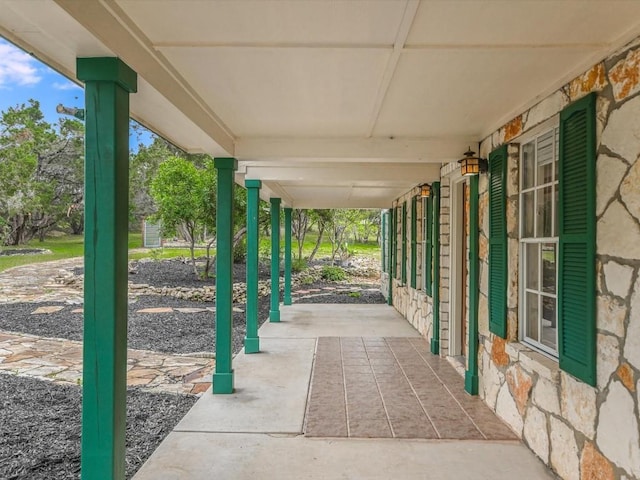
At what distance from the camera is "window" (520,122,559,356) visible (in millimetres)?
3242

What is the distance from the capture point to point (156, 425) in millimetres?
3867

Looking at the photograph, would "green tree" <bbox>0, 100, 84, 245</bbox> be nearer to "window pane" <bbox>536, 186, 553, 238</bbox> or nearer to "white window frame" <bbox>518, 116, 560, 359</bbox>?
"white window frame" <bbox>518, 116, 560, 359</bbox>

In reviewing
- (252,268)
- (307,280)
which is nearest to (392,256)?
(252,268)

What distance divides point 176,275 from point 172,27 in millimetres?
12497

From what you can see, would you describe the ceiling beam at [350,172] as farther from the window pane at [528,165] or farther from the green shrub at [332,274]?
the green shrub at [332,274]

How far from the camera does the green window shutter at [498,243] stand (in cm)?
374

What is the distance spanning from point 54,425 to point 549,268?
13.8 ft

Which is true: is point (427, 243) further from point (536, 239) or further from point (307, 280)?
point (307, 280)

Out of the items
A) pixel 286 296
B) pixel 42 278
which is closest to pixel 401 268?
pixel 286 296

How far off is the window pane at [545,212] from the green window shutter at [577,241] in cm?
46

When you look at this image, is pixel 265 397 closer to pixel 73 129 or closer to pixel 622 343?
pixel 622 343

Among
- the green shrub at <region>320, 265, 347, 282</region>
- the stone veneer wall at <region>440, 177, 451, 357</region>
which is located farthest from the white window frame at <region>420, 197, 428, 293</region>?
the green shrub at <region>320, 265, 347, 282</region>

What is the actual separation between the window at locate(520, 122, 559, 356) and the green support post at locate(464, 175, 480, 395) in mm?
795

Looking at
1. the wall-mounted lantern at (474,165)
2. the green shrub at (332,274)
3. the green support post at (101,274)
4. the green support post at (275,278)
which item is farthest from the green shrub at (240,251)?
the green support post at (101,274)
